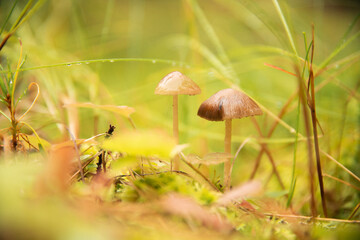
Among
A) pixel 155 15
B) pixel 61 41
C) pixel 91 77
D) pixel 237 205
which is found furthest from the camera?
pixel 155 15

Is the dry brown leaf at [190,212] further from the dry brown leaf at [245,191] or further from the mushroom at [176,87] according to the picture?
the mushroom at [176,87]

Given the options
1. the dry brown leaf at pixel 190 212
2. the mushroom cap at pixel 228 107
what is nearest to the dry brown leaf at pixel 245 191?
the dry brown leaf at pixel 190 212

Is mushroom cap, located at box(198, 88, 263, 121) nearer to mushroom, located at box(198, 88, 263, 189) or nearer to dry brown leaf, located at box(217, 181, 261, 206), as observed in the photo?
mushroom, located at box(198, 88, 263, 189)

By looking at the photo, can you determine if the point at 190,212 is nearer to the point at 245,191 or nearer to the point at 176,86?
the point at 245,191

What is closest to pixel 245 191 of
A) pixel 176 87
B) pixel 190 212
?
pixel 190 212

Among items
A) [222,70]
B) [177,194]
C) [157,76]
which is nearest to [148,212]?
A: [177,194]

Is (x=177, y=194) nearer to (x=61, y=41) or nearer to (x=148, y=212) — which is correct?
(x=148, y=212)
